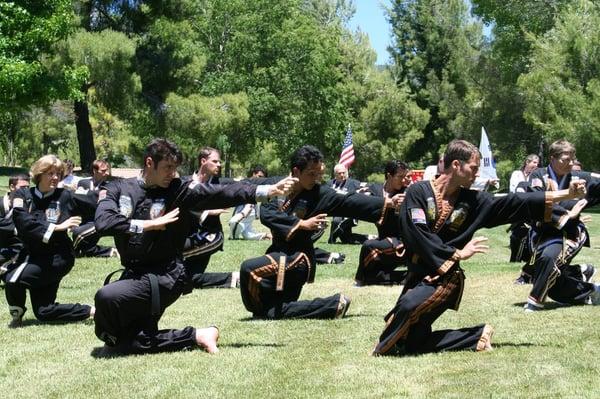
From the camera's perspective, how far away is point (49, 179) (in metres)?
8.84

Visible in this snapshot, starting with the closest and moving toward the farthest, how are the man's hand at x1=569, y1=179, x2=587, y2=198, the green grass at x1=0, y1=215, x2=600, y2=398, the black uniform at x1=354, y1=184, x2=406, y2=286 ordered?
the green grass at x1=0, y1=215, x2=600, y2=398 < the man's hand at x1=569, y1=179, x2=587, y2=198 < the black uniform at x1=354, y1=184, x2=406, y2=286

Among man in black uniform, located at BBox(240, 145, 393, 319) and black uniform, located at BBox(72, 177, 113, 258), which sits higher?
man in black uniform, located at BBox(240, 145, 393, 319)

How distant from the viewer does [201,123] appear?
123 feet

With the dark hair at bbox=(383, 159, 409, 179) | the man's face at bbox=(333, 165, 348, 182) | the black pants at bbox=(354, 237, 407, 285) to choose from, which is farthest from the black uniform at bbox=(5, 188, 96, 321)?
the man's face at bbox=(333, 165, 348, 182)

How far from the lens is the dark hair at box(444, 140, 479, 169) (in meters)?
6.86

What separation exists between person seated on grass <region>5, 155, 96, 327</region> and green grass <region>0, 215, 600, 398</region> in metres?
0.20

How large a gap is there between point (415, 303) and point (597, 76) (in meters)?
30.6

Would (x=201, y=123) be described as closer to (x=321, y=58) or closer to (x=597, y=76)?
(x=321, y=58)

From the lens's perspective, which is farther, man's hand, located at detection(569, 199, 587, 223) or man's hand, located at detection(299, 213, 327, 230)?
man's hand, located at detection(569, 199, 587, 223)

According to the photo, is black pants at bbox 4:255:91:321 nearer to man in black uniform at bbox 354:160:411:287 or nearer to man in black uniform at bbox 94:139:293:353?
man in black uniform at bbox 94:139:293:353

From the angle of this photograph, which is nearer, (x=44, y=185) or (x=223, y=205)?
(x=223, y=205)

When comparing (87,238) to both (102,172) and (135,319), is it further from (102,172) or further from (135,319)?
(135,319)

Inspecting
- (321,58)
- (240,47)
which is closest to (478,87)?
(321,58)

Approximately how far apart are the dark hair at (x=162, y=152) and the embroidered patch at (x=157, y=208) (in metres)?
0.29
